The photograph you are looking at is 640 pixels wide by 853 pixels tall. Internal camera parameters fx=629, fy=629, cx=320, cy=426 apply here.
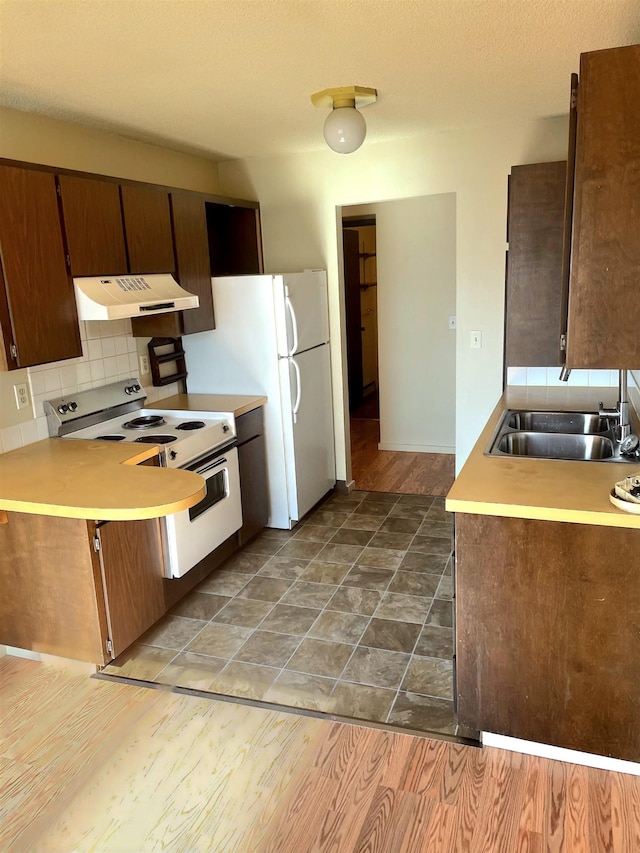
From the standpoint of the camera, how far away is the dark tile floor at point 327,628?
247cm

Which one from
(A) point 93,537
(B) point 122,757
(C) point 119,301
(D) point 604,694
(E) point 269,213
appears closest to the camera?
(D) point 604,694

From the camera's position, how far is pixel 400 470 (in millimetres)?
5133

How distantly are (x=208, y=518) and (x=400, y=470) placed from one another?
88.7 inches

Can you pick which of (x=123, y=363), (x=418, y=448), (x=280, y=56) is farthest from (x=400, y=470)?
(x=280, y=56)

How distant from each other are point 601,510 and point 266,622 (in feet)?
5.78

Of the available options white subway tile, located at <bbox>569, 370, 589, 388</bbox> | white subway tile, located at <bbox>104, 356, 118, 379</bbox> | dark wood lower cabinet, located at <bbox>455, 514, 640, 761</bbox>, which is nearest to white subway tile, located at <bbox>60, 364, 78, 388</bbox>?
white subway tile, located at <bbox>104, 356, 118, 379</bbox>

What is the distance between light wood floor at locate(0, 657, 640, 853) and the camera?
183 cm

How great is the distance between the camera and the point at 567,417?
2.98 m

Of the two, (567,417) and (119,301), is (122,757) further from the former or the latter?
(567,417)

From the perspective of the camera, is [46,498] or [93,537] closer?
[46,498]

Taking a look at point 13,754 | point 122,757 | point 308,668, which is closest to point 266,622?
point 308,668

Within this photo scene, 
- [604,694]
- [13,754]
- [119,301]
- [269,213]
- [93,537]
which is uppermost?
[269,213]

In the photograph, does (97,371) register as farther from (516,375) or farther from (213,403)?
(516,375)

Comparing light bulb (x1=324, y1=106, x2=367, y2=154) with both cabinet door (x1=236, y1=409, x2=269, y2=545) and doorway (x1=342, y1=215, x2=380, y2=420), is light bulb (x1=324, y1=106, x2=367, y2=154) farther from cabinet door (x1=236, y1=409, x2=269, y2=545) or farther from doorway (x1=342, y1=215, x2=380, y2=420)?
doorway (x1=342, y1=215, x2=380, y2=420)
